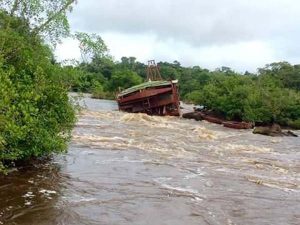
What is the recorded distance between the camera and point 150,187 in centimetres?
1300

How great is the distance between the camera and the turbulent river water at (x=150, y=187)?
33.0 ft

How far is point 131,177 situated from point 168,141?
10628 millimetres

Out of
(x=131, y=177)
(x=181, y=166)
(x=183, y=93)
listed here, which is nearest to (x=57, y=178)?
(x=131, y=177)

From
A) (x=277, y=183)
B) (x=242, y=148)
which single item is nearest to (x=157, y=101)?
(x=242, y=148)

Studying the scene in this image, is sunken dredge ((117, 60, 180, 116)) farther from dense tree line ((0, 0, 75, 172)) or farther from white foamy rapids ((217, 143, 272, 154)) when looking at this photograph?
dense tree line ((0, 0, 75, 172))

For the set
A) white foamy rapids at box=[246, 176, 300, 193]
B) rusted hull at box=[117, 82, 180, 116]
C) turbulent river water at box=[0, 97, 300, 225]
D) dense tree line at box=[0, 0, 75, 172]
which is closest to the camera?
turbulent river water at box=[0, 97, 300, 225]

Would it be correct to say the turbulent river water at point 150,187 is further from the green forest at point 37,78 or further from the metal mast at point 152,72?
the metal mast at point 152,72

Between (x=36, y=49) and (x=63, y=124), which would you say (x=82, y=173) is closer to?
(x=63, y=124)

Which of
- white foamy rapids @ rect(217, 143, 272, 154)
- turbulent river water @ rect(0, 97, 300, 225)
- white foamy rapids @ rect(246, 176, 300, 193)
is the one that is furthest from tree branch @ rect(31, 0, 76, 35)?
white foamy rapids @ rect(217, 143, 272, 154)

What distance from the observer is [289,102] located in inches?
1849

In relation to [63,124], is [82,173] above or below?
below

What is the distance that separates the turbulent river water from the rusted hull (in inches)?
956

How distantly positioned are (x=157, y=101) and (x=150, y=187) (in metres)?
34.2

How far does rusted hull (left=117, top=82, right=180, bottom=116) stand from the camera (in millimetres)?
46219
